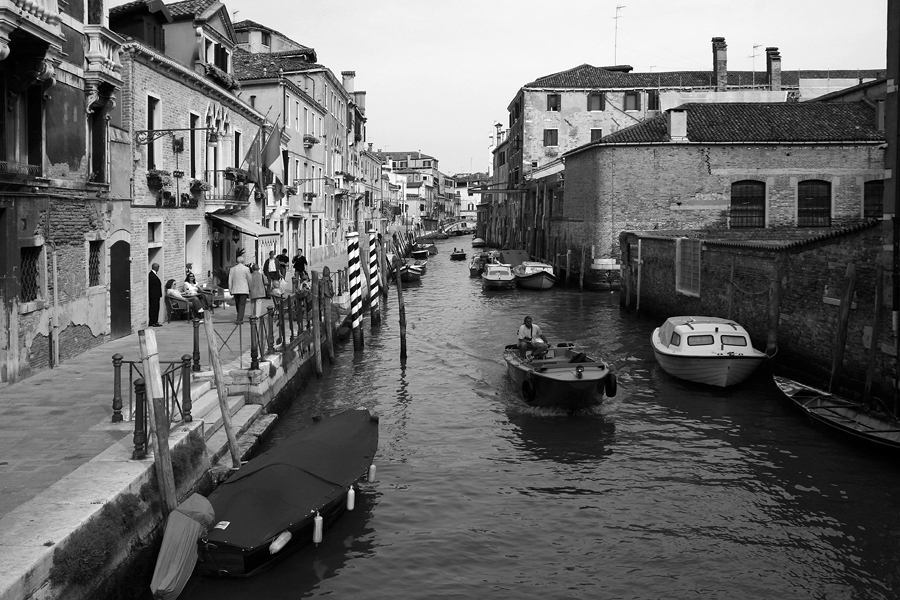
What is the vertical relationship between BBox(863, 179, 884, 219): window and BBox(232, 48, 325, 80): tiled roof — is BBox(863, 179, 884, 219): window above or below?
below

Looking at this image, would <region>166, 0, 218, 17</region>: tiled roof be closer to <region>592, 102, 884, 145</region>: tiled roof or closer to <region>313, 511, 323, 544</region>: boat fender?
<region>313, 511, 323, 544</region>: boat fender

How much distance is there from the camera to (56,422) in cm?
857

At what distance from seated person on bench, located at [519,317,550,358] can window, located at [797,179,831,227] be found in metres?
20.0

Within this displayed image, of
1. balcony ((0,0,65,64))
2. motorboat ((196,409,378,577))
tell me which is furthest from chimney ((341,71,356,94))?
motorboat ((196,409,378,577))

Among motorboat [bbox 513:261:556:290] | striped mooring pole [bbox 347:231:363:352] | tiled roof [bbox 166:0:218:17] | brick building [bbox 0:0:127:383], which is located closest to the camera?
brick building [bbox 0:0:127:383]

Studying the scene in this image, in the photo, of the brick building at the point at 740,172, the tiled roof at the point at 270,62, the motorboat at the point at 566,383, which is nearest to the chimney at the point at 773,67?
the brick building at the point at 740,172

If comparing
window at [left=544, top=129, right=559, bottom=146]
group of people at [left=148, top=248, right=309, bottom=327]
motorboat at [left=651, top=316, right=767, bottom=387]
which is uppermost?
window at [left=544, top=129, right=559, bottom=146]

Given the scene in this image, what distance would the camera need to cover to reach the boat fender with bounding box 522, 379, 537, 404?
518 inches

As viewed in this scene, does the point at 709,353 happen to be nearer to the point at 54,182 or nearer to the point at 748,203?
the point at 54,182

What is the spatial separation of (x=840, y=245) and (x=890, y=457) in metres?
4.31

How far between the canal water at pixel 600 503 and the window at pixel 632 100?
115 feet

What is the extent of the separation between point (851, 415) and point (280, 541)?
8197 mm

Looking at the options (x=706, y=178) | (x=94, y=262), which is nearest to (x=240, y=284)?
(x=94, y=262)

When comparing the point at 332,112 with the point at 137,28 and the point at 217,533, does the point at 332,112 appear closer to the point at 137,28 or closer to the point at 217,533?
the point at 137,28
